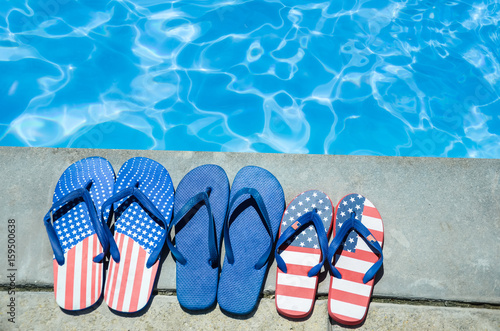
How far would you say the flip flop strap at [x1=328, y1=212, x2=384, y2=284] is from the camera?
2002 millimetres

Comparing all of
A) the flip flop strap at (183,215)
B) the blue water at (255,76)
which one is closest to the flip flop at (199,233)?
the flip flop strap at (183,215)

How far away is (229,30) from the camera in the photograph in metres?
3.63

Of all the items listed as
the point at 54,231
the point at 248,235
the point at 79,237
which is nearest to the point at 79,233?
the point at 79,237

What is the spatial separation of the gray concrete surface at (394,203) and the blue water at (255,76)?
86cm

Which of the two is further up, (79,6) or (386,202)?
(79,6)

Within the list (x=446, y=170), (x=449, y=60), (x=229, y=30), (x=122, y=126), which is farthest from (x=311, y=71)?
(x=122, y=126)

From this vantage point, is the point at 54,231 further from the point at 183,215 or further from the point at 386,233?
the point at 386,233

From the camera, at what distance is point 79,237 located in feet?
7.09

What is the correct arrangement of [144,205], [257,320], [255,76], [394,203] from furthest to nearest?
[255,76] < [394,203] < [144,205] < [257,320]

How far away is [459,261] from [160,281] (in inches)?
72.5

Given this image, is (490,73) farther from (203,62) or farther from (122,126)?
(122,126)

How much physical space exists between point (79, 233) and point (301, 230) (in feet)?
4.51

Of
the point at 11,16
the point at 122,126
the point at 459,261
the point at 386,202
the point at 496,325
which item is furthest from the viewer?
the point at 11,16

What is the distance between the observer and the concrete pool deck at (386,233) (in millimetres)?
2062
